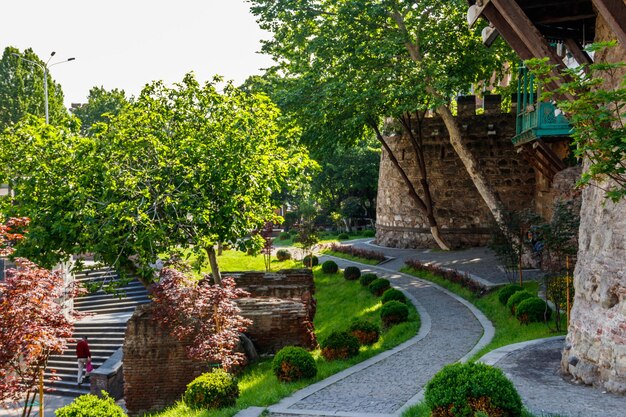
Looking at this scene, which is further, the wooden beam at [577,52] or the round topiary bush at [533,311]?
the round topiary bush at [533,311]

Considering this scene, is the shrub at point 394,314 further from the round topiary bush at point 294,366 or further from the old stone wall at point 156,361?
the round topiary bush at point 294,366

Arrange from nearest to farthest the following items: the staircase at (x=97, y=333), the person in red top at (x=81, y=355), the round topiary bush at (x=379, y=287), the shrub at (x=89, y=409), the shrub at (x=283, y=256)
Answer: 1. the shrub at (x=89, y=409)
2. the person in red top at (x=81, y=355)
3. the staircase at (x=97, y=333)
4. the round topiary bush at (x=379, y=287)
5. the shrub at (x=283, y=256)

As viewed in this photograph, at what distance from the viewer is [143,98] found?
1634cm

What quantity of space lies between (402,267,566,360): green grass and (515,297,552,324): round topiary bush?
7.6 inches

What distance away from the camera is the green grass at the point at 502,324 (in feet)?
43.3

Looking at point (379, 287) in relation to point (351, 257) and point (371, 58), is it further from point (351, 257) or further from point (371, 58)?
point (351, 257)

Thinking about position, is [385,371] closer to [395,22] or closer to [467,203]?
[395,22]

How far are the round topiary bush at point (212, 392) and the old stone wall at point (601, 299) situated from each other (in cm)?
561

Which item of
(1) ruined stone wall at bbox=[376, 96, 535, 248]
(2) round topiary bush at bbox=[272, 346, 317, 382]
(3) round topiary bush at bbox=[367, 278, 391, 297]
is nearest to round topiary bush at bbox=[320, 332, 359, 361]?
(2) round topiary bush at bbox=[272, 346, 317, 382]

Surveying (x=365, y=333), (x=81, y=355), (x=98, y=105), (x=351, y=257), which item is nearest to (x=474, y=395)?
(x=365, y=333)

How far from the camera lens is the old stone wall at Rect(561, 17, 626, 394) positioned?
8.72m

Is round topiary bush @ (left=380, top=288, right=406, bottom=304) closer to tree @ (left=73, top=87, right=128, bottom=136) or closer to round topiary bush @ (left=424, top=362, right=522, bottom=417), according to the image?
round topiary bush @ (left=424, top=362, right=522, bottom=417)

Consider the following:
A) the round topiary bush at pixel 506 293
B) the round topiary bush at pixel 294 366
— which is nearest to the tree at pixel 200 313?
A: the round topiary bush at pixel 294 366

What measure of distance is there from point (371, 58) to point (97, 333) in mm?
14173
